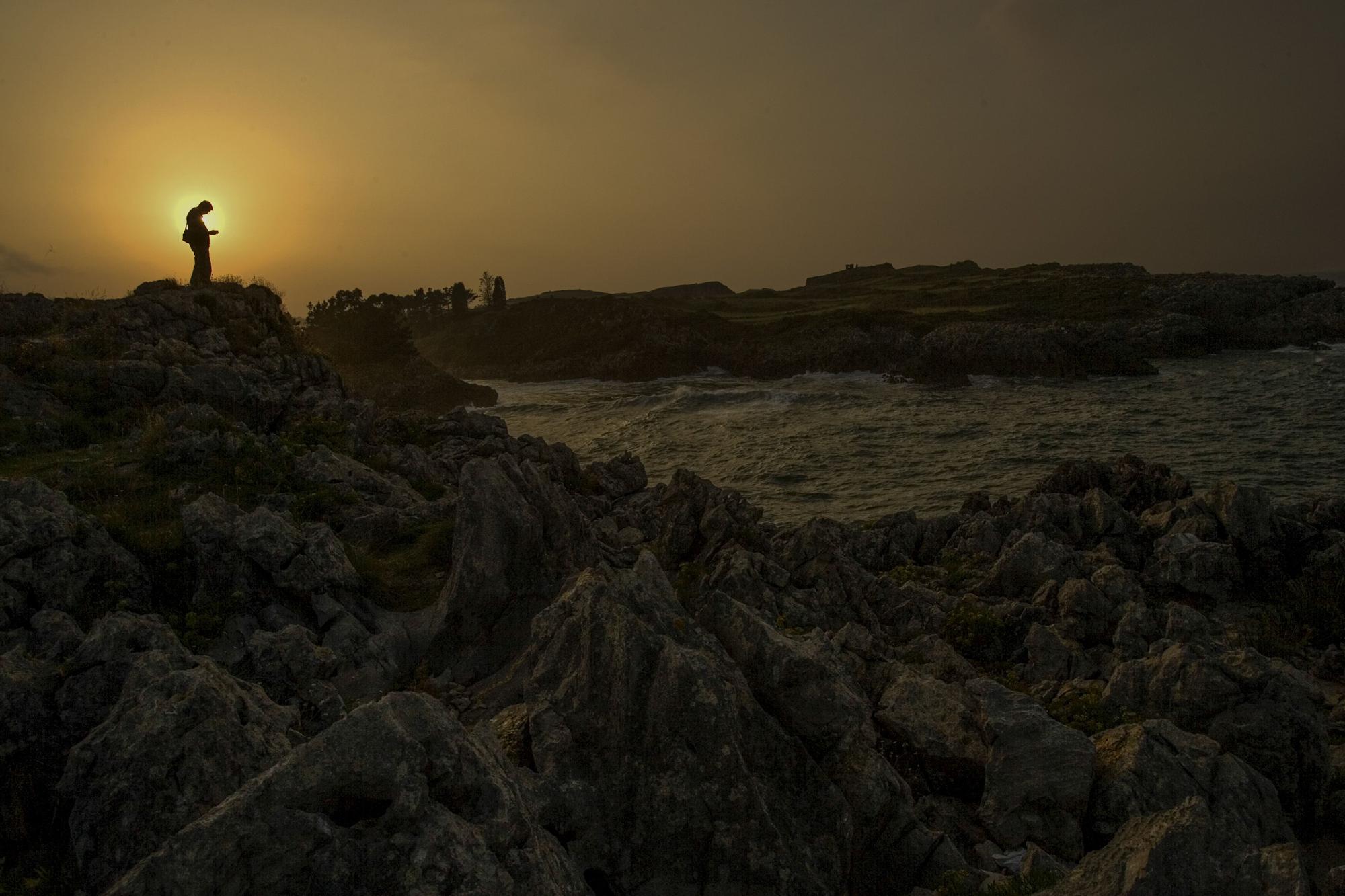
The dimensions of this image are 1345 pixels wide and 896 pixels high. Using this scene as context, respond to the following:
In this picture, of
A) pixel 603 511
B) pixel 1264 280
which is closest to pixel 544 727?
pixel 603 511

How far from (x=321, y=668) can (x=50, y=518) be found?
465 cm

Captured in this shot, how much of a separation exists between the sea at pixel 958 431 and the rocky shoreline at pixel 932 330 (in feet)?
18.4

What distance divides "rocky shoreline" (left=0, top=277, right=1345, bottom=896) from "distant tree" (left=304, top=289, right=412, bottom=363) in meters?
67.4

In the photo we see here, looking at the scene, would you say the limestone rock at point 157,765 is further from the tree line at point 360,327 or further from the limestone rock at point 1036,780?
the tree line at point 360,327

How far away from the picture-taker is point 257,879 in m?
4.27

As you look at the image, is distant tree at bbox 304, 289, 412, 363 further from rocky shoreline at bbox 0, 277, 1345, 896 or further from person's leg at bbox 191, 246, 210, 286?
rocky shoreline at bbox 0, 277, 1345, 896

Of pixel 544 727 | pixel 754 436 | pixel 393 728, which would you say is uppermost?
pixel 393 728

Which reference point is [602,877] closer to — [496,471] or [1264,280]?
[496,471]

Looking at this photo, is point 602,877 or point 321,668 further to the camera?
point 321,668

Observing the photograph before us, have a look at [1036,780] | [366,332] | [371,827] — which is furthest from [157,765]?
[366,332]

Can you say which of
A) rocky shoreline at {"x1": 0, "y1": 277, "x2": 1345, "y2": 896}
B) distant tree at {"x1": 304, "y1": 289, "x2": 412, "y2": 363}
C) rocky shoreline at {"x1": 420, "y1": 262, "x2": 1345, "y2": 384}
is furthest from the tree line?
rocky shoreline at {"x1": 0, "y1": 277, "x2": 1345, "y2": 896}

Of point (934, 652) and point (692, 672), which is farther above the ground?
point (692, 672)

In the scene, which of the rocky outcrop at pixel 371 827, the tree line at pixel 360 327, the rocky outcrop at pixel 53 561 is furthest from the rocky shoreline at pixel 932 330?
the rocky outcrop at pixel 371 827

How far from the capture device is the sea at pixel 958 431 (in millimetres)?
38031
